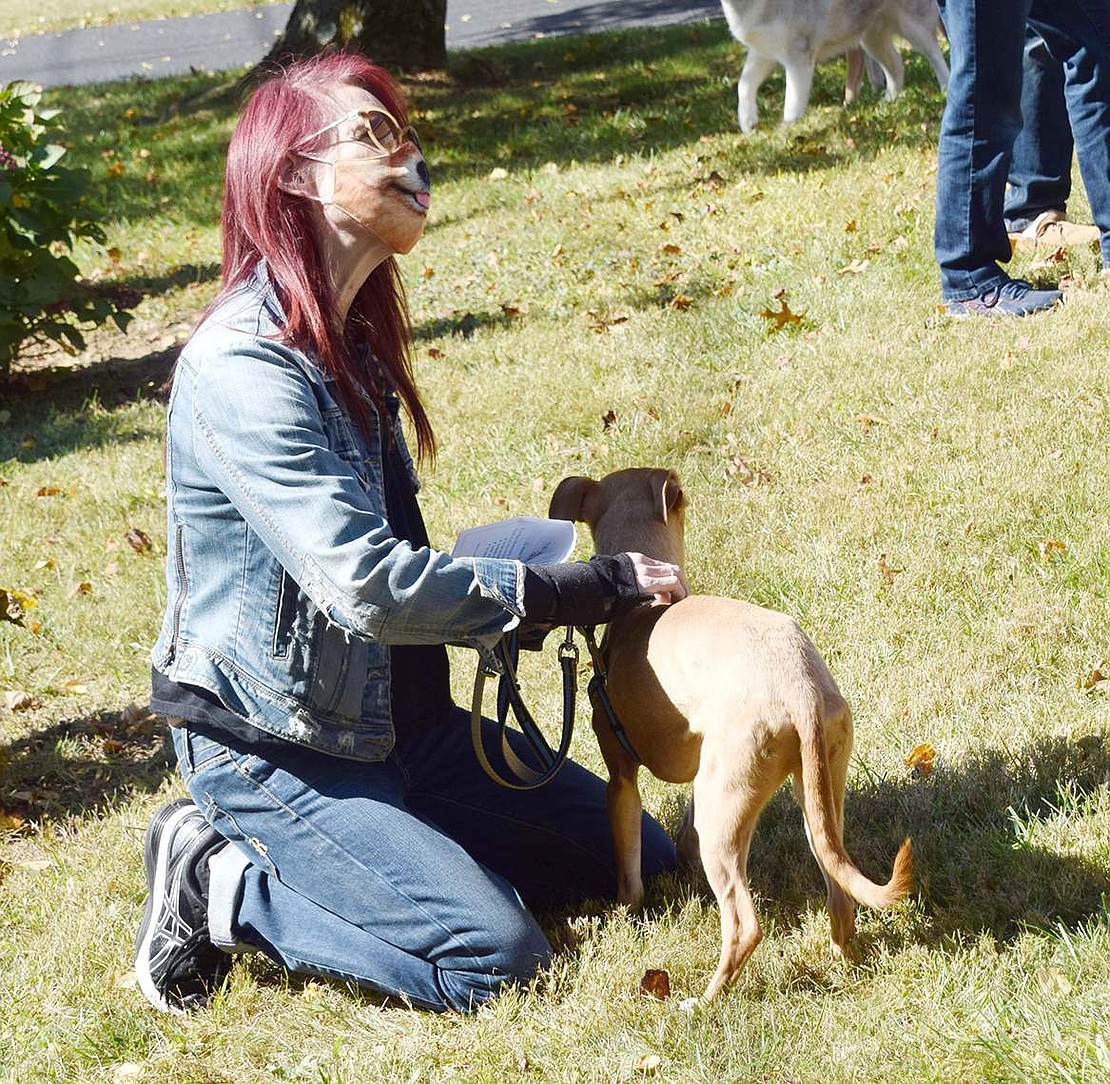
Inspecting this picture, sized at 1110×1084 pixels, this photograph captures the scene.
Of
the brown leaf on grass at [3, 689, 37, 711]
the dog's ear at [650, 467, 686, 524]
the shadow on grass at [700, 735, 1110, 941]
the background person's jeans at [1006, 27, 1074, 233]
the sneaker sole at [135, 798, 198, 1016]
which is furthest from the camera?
the background person's jeans at [1006, 27, 1074, 233]

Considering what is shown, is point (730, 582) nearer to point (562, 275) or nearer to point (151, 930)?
point (151, 930)

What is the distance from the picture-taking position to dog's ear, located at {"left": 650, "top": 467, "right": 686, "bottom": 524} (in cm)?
351

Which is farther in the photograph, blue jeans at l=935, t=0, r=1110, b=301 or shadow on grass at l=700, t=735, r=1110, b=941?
blue jeans at l=935, t=0, r=1110, b=301

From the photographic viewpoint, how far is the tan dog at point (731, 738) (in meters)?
2.81

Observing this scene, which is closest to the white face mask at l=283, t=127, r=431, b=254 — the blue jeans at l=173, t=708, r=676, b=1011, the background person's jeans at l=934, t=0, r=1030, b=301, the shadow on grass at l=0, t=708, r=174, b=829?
the blue jeans at l=173, t=708, r=676, b=1011

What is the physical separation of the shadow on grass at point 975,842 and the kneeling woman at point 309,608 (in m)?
0.73

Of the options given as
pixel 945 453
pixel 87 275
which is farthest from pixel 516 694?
pixel 87 275

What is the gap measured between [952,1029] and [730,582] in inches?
89.6

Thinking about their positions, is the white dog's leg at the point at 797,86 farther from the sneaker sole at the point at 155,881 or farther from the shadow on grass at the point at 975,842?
the sneaker sole at the point at 155,881

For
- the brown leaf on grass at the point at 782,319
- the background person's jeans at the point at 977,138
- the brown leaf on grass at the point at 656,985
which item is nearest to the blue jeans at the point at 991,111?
the background person's jeans at the point at 977,138

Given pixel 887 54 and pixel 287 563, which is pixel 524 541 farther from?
pixel 887 54

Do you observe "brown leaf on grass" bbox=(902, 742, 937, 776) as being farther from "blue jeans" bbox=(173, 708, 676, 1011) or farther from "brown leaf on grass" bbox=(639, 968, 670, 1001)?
"blue jeans" bbox=(173, 708, 676, 1011)

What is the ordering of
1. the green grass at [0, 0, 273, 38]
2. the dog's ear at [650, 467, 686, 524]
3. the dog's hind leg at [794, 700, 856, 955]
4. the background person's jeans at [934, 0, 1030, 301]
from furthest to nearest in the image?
the green grass at [0, 0, 273, 38], the background person's jeans at [934, 0, 1030, 301], the dog's ear at [650, 467, 686, 524], the dog's hind leg at [794, 700, 856, 955]

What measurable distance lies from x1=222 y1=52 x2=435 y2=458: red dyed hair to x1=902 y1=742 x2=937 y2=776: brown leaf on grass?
1.76 m
